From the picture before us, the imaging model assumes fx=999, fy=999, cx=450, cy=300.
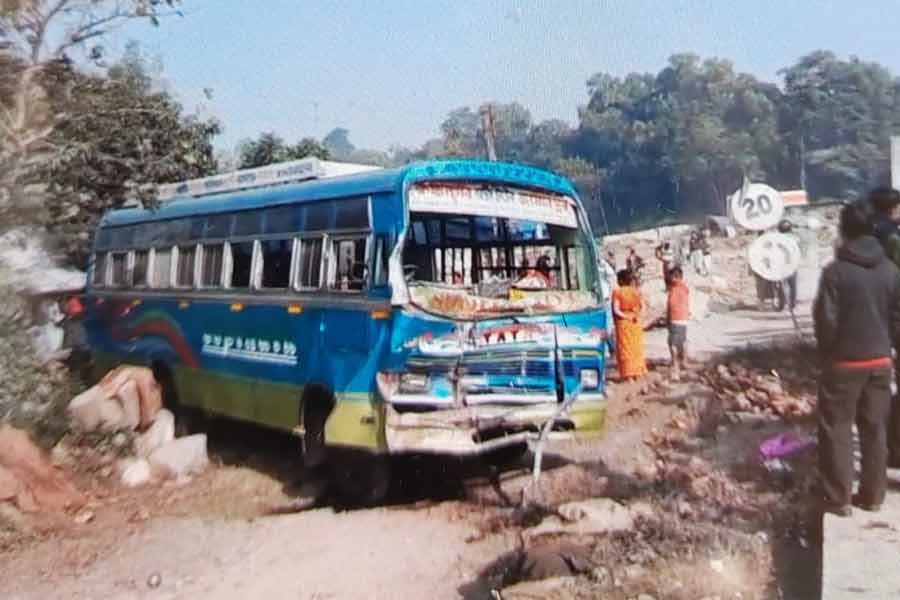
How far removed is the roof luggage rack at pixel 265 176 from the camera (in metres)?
9.02

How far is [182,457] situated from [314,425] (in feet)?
7.14

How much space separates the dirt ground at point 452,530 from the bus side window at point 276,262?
1.92 meters

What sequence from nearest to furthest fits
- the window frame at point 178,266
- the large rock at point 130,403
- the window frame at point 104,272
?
the window frame at point 178,266
the large rock at point 130,403
the window frame at point 104,272

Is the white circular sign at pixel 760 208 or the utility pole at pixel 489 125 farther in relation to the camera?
the utility pole at pixel 489 125

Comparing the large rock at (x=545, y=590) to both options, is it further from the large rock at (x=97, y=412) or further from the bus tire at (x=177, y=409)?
the bus tire at (x=177, y=409)

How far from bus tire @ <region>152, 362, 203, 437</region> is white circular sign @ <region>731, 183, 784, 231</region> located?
20.2 ft

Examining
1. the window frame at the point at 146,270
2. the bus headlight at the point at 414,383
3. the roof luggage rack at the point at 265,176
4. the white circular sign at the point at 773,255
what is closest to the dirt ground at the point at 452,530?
the bus headlight at the point at 414,383

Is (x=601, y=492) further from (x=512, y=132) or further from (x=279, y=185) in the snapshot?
(x=512, y=132)

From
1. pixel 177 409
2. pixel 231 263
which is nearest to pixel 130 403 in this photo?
pixel 177 409

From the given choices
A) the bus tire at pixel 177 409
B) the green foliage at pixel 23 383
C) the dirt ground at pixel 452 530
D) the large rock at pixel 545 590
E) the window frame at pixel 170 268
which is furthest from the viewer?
the bus tire at pixel 177 409

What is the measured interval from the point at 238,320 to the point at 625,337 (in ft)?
15.6

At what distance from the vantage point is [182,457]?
9.84 m

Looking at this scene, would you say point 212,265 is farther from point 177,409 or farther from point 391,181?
point 391,181

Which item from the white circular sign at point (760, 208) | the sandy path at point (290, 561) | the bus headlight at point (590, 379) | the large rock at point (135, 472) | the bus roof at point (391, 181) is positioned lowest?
the sandy path at point (290, 561)
